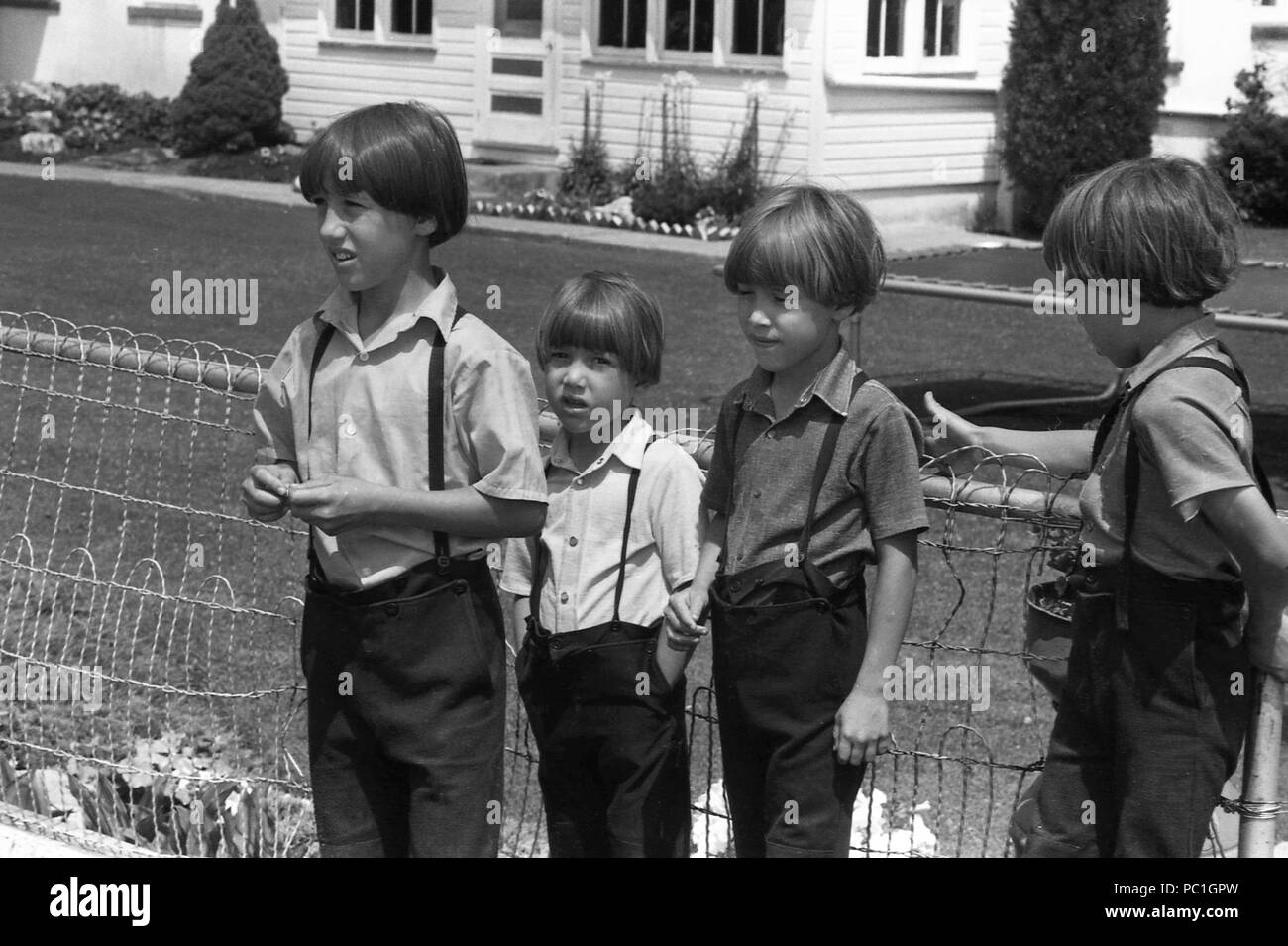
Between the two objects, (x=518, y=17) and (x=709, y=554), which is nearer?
(x=709, y=554)

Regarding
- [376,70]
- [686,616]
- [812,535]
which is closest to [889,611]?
[812,535]

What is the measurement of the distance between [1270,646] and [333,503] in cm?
140

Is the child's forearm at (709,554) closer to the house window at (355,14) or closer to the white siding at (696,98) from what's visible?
the white siding at (696,98)

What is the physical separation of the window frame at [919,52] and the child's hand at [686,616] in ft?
42.1

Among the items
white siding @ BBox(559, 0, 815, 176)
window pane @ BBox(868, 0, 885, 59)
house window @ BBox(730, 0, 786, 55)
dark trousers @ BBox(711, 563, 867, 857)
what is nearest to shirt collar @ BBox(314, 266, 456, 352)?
dark trousers @ BBox(711, 563, 867, 857)

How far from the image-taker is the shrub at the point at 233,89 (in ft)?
58.8

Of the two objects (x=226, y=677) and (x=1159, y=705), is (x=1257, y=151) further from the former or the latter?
(x=1159, y=705)

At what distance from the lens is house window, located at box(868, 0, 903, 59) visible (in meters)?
15.2

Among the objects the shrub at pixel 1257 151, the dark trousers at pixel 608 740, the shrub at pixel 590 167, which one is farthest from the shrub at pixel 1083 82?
the dark trousers at pixel 608 740

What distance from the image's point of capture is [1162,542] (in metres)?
2.52

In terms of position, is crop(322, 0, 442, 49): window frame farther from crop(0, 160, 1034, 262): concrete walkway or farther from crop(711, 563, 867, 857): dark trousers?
crop(711, 563, 867, 857): dark trousers

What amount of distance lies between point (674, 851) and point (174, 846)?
1398 mm

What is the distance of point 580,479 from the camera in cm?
292
